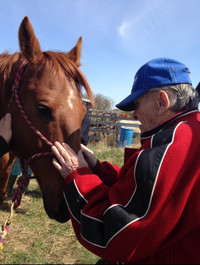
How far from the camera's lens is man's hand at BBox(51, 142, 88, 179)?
120 centimetres

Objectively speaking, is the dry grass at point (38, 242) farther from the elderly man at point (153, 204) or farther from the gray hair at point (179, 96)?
the gray hair at point (179, 96)

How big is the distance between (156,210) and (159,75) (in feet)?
2.45

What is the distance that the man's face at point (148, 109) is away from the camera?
1147 mm

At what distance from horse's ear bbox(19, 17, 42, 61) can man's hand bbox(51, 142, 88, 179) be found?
0.87 meters

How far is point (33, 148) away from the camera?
1.53 metres

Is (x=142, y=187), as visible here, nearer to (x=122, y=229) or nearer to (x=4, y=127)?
(x=122, y=229)

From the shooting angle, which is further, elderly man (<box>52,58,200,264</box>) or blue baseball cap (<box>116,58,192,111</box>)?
blue baseball cap (<box>116,58,192,111</box>)

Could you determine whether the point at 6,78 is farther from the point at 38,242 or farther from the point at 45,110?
the point at 38,242

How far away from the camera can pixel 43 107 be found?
1.44m

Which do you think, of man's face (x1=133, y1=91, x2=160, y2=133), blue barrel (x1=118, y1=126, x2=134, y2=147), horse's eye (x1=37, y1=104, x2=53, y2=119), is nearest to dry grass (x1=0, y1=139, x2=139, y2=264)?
horse's eye (x1=37, y1=104, x2=53, y2=119)

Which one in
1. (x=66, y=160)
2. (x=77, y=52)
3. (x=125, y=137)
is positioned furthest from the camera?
(x=125, y=137)

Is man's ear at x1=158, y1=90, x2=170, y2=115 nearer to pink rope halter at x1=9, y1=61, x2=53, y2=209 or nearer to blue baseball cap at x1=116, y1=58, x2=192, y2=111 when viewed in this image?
blue baseball cap at x1=116, y1=58, x2=192, y2=111

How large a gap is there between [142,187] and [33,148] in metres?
1.01

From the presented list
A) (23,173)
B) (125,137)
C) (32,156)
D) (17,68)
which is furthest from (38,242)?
(125,137)
